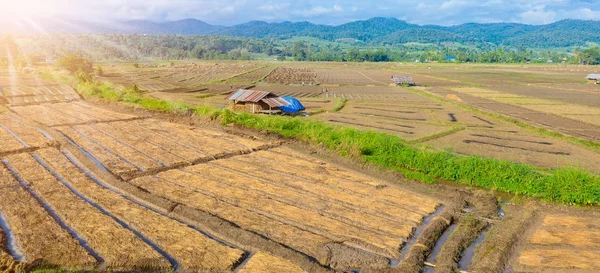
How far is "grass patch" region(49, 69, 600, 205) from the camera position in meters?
14.3

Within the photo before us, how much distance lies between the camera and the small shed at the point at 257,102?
2942 centimetres

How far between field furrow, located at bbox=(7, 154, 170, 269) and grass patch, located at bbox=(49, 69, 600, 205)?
981 centimetres

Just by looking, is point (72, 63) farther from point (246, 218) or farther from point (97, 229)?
point (246, 218)

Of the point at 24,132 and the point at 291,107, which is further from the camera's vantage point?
the point at 291,107

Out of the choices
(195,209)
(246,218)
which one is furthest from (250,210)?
(195,209)

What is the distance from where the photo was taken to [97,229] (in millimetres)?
10539

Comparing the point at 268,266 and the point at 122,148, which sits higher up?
the point at 122,148

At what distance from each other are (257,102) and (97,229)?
1982 centimetres

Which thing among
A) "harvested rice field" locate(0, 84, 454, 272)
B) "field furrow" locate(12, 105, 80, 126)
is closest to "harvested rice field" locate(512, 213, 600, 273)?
"harvested rice field" locate(0, 84, 454, 272)

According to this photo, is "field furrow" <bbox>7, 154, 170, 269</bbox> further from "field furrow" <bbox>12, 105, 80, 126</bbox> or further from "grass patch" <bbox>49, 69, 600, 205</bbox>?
"field furrow" <bbox>12, 105, 80, 126</bbox>

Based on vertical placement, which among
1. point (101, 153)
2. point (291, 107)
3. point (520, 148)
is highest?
point (291, 107)

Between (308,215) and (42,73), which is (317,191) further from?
(42,73)

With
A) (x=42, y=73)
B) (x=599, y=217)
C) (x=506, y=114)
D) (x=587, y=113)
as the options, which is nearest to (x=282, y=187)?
(x=599, y=217)

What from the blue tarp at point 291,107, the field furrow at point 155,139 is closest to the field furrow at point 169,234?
the field furrow at point 155,139
